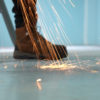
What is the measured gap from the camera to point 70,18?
485 cm

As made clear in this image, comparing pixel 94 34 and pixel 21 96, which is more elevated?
pixel 21 96

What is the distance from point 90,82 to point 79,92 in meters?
0.12

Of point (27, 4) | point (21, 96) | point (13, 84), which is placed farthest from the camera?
point (27, 4)

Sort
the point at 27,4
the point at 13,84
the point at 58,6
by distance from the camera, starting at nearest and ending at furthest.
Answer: the point at 13,84 → the point at 27,4 → the point at 58,6

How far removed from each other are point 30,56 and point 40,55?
8 cm

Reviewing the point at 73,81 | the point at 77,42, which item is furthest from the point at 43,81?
the point at 77,42

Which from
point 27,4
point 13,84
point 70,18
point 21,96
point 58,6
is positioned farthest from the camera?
point 70,18

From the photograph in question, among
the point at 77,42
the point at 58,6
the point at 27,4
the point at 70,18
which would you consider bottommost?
the point at 77,42

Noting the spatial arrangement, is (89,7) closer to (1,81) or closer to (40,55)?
(40,55)

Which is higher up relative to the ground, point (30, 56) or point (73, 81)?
point (73, 81)

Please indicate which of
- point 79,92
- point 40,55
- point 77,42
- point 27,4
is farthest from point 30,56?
point 77,42

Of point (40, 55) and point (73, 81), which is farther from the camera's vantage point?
point (40, 55)

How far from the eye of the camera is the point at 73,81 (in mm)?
620

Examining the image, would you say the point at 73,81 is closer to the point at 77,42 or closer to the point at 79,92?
the point at 79,92
